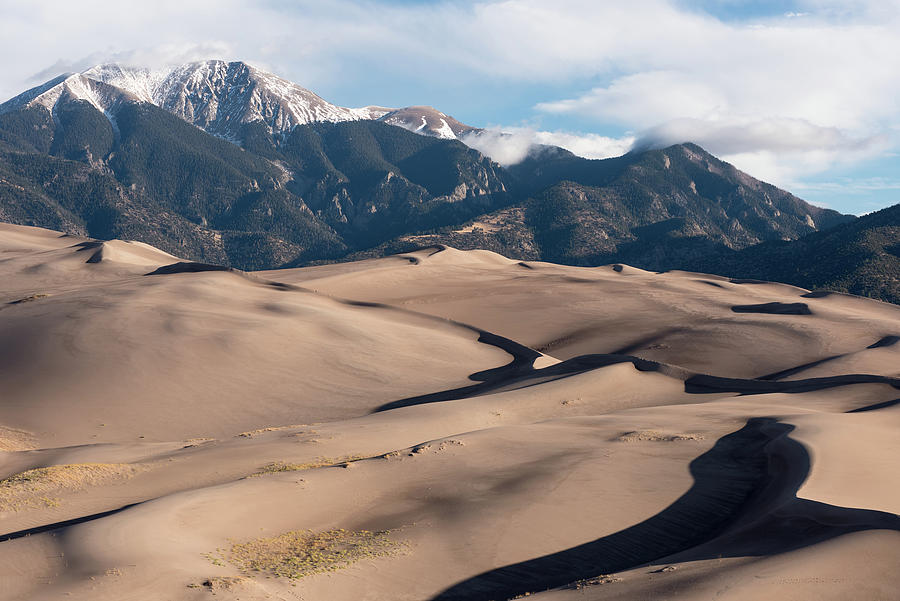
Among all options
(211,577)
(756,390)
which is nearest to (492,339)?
(756,390)

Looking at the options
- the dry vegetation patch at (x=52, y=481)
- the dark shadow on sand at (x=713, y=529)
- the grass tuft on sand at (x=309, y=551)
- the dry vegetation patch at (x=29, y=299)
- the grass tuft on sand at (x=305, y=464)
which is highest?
the dark shadow on sand at (x=713, y=529)

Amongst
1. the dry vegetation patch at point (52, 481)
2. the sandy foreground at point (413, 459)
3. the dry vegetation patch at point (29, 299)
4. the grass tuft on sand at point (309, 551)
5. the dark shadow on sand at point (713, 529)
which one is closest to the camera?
the sandy foreground at point (413, 459)

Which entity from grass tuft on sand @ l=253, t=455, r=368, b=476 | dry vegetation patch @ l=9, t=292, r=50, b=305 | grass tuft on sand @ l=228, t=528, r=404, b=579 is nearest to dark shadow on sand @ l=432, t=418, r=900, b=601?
grass tuft on sand @ l=228, t=528, r=404, b=579

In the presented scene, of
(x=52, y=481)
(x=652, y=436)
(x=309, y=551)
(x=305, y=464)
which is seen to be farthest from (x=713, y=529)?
(x=52, y=481)

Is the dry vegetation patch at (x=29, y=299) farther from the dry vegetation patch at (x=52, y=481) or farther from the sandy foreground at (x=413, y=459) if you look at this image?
the dry vegetation patch at (x=52, y=481)

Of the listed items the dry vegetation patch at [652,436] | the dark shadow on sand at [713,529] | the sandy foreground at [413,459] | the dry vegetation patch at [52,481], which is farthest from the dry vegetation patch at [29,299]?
the dark shadow on sand at [713,529]

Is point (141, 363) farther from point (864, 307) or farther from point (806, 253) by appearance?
point (806, 253)

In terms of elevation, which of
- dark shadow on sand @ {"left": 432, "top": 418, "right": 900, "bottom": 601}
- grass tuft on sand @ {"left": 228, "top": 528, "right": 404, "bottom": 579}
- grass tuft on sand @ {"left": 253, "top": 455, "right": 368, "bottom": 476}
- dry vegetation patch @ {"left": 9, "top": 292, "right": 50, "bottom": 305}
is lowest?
dry vegetation patch @ {"left": 9, "top": 292, "right": 50, "bottom": 305}

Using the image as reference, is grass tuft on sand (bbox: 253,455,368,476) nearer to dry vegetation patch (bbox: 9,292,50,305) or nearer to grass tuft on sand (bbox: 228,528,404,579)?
grass tuft on sand (bbox: 228,528,404,579)
